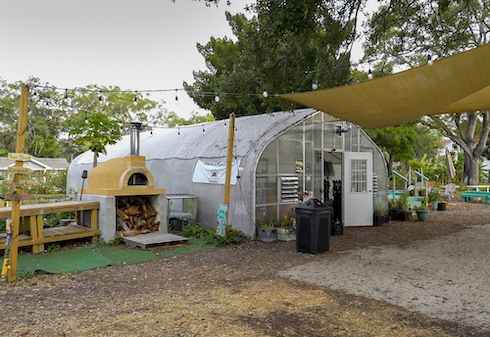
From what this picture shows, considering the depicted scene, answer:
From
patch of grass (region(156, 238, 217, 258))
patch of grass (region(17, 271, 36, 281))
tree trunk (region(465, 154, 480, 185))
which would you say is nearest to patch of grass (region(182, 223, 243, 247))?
patch of grass (region(156, 238, 217, 258))

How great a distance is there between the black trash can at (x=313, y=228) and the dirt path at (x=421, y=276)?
1.47 ft

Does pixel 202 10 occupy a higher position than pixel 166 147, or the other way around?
pixel 202 10

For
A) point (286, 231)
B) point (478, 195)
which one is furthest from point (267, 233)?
point (478, 195)

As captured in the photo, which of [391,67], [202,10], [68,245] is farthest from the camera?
[391,67]

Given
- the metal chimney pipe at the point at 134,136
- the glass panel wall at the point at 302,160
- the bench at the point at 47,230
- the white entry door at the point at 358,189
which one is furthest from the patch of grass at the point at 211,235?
A: the white entry door at the point at 358,189

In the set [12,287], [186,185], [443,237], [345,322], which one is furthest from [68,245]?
[443,237]

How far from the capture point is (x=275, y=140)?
8.05 meters

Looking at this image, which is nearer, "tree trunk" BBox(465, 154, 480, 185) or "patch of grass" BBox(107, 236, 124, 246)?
"patch of grass" BBox(107, 236, 124, 246)

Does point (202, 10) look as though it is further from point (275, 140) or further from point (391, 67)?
point (391, 67)

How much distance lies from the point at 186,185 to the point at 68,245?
328 centimetres

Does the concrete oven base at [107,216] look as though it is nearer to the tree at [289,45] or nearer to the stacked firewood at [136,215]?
the stacked firewood at [136,215]

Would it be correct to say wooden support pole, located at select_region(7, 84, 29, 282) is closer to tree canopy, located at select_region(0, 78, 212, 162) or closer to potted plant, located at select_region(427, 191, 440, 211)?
potted plant, located at select_region(427, 191, 440, 211)

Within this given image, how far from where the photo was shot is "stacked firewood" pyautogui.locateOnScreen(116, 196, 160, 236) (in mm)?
7762

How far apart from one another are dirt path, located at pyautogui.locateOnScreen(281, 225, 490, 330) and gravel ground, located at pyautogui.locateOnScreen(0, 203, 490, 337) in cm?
3
